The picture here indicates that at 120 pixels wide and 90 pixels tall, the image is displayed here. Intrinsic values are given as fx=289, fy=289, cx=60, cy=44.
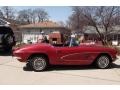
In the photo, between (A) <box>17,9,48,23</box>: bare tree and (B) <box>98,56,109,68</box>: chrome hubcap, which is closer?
(B) <box>98,56,109,68</box>: chrome hubcap

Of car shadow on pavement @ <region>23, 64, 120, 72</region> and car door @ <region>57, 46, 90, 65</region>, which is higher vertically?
car door @ <region>57, 46, 90, 65</region>

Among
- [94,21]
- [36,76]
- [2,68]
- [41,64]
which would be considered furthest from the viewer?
[94,21]

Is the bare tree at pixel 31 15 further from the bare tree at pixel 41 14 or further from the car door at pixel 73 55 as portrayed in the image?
the car door at pixel 73 55

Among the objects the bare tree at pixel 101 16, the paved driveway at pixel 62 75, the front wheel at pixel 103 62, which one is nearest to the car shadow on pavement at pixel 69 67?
the paved driveway at pixel 62 75

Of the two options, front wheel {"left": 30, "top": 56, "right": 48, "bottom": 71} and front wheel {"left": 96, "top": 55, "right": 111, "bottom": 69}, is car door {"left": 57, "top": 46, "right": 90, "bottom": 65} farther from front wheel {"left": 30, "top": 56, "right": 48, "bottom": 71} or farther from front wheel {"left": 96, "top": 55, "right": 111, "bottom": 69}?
front wheel {"left": 30, "top": 56, "right": 48, "bottom": 71}

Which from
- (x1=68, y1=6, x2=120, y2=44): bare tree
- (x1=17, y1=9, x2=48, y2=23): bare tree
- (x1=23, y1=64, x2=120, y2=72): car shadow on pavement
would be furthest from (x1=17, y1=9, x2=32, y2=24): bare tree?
(x1=23, y1=64, x2=120, y2=72): car shadow on pavement

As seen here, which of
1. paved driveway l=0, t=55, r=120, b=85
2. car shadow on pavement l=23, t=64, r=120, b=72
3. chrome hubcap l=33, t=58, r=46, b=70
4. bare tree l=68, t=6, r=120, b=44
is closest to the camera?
paved driveway l=0, t=55, r=120, b=85

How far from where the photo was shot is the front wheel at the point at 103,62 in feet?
36.8

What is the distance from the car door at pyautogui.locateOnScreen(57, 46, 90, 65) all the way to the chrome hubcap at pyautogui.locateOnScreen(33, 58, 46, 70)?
2.14 feet

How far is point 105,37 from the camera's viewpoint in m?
42.8

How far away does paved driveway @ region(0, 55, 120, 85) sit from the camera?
28.8ft

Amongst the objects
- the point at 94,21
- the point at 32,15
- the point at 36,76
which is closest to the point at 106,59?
the point at 36,76
